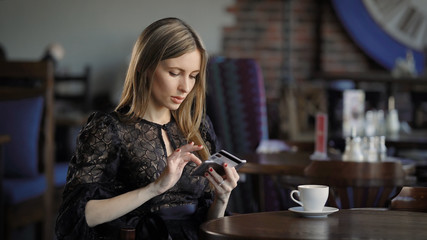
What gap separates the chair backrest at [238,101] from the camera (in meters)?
3.38

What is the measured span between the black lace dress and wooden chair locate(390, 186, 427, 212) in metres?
0.46

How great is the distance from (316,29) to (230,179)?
5.63 m

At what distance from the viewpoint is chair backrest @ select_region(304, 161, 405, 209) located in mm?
2359

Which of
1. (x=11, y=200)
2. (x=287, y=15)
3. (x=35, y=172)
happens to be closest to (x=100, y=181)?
(x=11, y=200)

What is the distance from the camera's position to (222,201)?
5.62 feet

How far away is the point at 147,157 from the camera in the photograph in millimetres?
1739

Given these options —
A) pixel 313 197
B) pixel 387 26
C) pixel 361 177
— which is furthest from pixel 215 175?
pixel 387 26

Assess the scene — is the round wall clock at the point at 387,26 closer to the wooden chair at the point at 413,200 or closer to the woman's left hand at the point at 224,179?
the wooden chair at the point at 413,200

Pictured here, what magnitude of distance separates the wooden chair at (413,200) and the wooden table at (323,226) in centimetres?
15

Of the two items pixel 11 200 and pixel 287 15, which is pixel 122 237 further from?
pixel 287 15

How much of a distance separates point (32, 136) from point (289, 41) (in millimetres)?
3800

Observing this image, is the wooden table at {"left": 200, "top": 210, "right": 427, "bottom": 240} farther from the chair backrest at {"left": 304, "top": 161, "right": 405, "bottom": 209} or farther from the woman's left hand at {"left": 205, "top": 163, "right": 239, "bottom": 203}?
the chair backrest at {"left": 304, "top": 161, "right": 405, "bottom": 209}

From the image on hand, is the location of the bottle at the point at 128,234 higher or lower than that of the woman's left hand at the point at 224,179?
lower

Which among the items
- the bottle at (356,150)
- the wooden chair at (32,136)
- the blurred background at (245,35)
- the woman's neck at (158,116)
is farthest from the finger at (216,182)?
the blurred background at (245,35)
